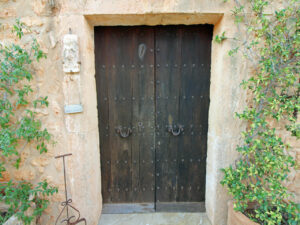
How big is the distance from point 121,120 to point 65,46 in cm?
91

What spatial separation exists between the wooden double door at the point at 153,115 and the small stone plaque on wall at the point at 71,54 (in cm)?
31

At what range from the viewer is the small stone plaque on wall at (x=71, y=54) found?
1.51 m

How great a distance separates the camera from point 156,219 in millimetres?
1908

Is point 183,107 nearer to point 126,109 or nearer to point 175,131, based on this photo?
point 175,131

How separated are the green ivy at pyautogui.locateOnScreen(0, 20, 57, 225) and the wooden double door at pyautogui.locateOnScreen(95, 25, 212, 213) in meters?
0.59

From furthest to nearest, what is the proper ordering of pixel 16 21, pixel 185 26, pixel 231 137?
pixel 185 26
pixel 231 137
pixel 16 21

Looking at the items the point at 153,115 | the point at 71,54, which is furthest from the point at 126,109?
the point at 71,54

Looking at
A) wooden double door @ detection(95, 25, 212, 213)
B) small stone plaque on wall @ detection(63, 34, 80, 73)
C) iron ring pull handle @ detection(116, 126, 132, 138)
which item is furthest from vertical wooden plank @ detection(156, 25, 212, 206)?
small stone plaque on wall @ detection(63, 34, 80, 73)

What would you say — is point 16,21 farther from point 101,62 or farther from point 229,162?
point 229,162

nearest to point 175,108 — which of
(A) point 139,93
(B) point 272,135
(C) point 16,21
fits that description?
(A) point 139,93

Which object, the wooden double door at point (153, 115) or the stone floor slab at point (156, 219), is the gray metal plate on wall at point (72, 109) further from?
the stone floor slab at point (156, 219)

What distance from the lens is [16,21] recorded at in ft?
4.84

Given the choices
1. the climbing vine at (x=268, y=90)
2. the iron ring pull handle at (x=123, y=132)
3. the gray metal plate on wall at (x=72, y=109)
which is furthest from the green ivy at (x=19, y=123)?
the climbing vine at (x=268, y=90)

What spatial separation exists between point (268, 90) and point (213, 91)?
0.48 meters
